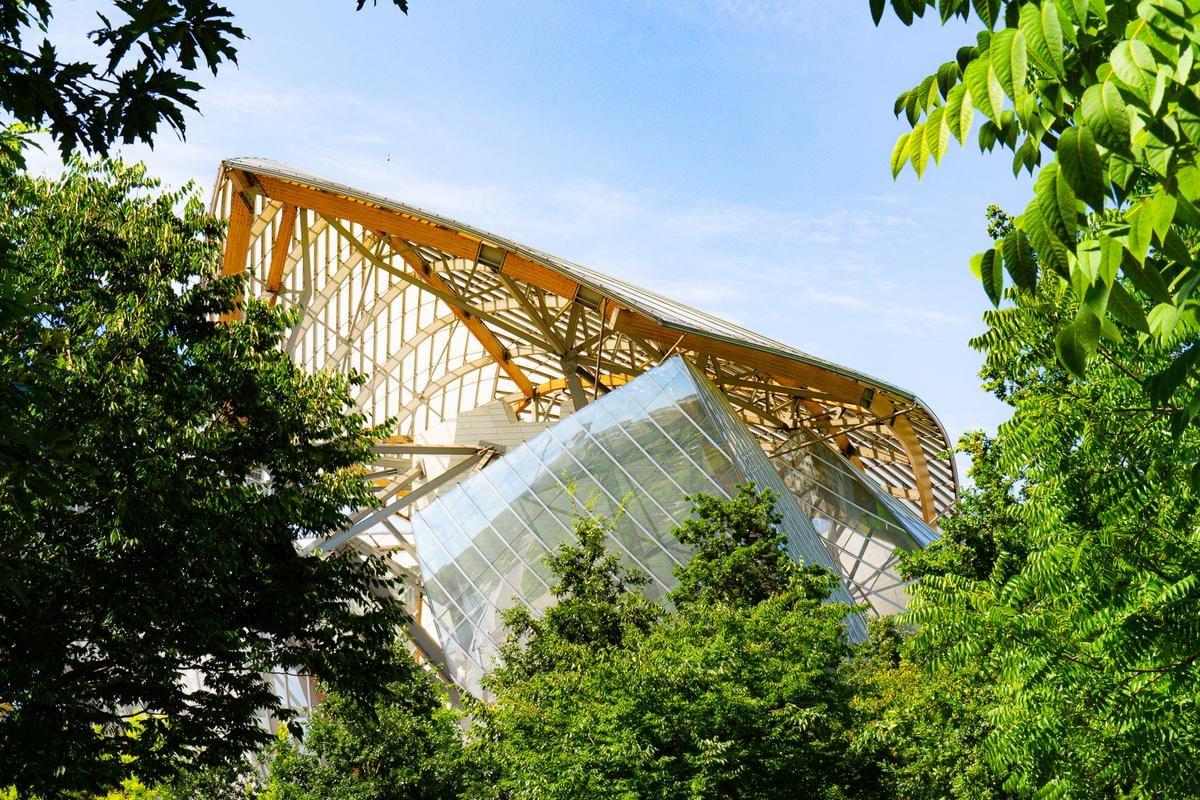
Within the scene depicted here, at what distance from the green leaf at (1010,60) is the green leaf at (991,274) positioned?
0.59 metres

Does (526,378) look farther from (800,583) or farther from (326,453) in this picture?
(326,453)

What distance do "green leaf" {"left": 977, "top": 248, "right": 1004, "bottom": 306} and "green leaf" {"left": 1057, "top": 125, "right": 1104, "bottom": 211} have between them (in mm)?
612

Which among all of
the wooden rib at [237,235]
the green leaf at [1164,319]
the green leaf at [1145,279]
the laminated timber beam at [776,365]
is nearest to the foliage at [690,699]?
the laminated timber beam at [776,365]

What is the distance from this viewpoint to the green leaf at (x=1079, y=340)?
309 centimetres

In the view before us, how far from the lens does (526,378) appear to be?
4944cm

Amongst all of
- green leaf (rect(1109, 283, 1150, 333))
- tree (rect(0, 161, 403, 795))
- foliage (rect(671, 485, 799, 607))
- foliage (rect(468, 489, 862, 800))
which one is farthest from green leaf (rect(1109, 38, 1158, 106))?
foliage (rect(671, 485, 799, 607))

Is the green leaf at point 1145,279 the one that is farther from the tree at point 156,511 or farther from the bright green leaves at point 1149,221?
the tree at point 156,511

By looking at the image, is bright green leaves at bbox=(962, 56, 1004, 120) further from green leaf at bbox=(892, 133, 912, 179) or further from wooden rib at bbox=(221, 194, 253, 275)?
wooden rib at bbox=(221, 194, 253, 275)

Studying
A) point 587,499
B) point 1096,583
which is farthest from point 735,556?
point 1096,583

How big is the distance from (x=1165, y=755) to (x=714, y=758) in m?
7.25

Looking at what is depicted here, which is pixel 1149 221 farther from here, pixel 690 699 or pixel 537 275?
pixel 537 275

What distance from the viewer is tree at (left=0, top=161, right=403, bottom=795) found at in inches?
551

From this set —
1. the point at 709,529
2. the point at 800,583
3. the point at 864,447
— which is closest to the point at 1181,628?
Result: the point at 800,583

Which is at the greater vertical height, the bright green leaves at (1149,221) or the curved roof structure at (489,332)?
the curved roof structure at (489,332)
